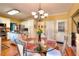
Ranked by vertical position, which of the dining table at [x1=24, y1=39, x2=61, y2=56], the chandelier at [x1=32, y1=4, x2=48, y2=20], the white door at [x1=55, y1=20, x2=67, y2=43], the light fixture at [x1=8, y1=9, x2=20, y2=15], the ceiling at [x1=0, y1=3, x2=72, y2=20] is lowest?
the dining table at [x1=24, y1=39, x2=61, y2=56]

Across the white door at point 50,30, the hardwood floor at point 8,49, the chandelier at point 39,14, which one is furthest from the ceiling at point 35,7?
the hardwood floor at point 8,49

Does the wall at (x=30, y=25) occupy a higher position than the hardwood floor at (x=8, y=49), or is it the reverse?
the wall at (x=30, y=25)

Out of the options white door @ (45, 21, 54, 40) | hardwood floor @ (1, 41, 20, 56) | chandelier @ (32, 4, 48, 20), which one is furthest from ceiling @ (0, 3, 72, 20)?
hardwood floor @ (1, 41, 20, 56)

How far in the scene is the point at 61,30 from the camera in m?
2.04

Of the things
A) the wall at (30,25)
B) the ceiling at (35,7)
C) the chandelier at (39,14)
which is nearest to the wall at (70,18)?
the ceiling at (35,7)

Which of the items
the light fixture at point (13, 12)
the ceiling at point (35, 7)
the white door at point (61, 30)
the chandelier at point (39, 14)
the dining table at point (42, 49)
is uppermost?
the ceiling at point (35, 7)

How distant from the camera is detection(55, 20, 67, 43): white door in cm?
202

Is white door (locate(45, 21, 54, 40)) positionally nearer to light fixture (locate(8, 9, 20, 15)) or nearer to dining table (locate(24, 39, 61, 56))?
dining table (locate(24, 39, 61, 56))

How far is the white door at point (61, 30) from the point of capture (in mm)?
2017

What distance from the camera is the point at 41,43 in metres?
2.03

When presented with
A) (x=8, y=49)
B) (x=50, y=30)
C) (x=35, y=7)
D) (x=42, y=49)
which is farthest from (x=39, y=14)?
(x=8, y=49)

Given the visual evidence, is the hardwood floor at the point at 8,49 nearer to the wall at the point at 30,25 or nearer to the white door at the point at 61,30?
the wall at the point at 30,25

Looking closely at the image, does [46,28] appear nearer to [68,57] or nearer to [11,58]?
[68,57]

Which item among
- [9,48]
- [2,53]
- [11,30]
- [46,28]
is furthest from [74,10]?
[2,53]
